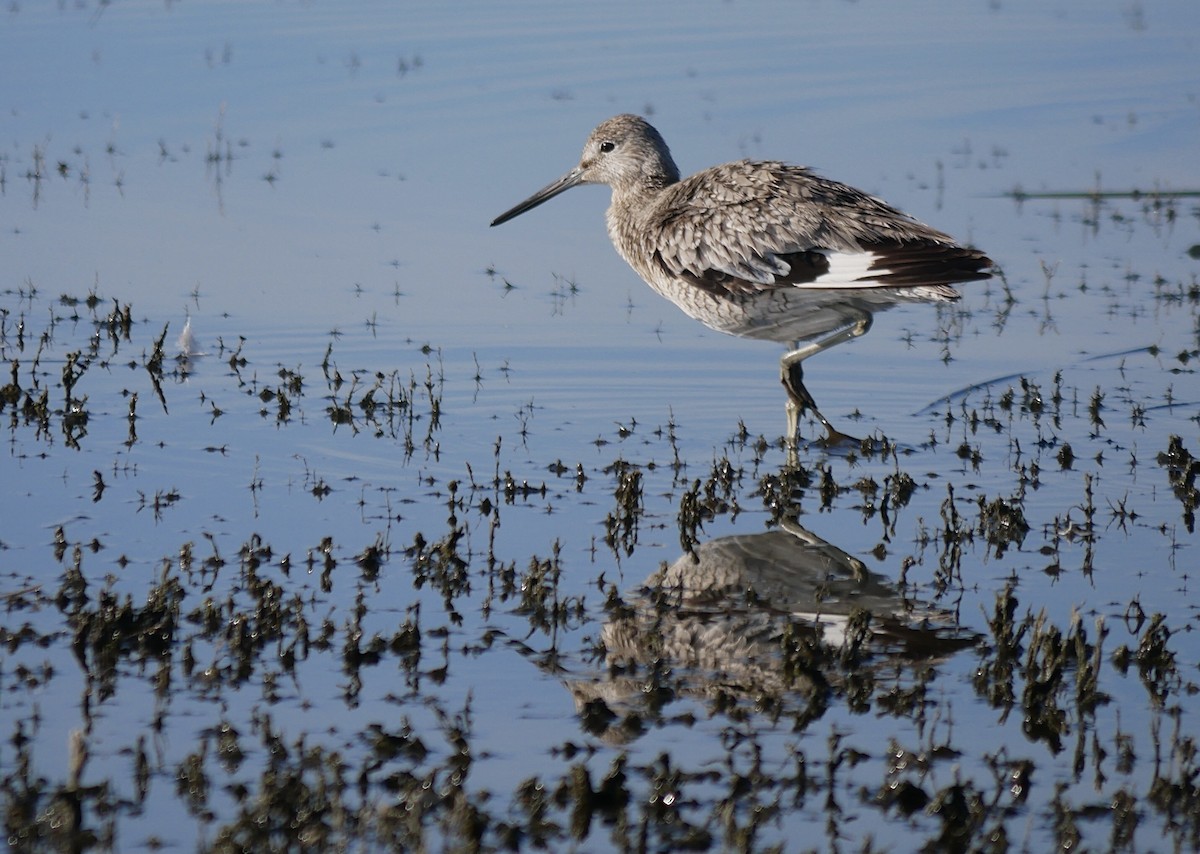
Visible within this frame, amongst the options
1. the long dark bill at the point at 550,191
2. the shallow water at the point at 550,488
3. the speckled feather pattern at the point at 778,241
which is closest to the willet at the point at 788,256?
the speckled feather pattern at the point at 778,241

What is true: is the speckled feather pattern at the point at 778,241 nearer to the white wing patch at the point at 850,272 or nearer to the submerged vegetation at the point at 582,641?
the white wing patch at the point at 850,272

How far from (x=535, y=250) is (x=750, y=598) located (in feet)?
21.4

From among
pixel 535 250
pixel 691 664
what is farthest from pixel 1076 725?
pixel 535 250

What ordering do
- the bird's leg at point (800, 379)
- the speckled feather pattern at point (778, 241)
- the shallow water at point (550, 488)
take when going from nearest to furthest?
the shallow water at point (550, 488), the speckled feather pattern at point (778, 241), the bird's leg at point (800, 379)

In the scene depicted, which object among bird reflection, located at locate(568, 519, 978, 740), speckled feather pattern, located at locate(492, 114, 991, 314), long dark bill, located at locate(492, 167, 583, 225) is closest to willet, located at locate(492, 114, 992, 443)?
speckled feather pattern, located at locate(492, 114, 991, 314)

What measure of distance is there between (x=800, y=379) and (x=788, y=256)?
788mm

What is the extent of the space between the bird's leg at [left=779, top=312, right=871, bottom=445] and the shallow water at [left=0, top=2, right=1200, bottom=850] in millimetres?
203

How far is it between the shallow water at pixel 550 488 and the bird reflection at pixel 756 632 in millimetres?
21

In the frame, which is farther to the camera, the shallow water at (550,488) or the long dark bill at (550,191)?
the long dark bill at (550,191)

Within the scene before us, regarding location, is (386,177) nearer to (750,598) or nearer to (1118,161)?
(1118,161)

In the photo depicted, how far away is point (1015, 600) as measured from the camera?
19.3 ft

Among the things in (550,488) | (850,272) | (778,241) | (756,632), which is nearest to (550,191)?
(778,241)

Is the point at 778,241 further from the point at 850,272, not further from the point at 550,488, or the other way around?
the point at 550,488

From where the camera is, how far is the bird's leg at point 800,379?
855 centimetres
